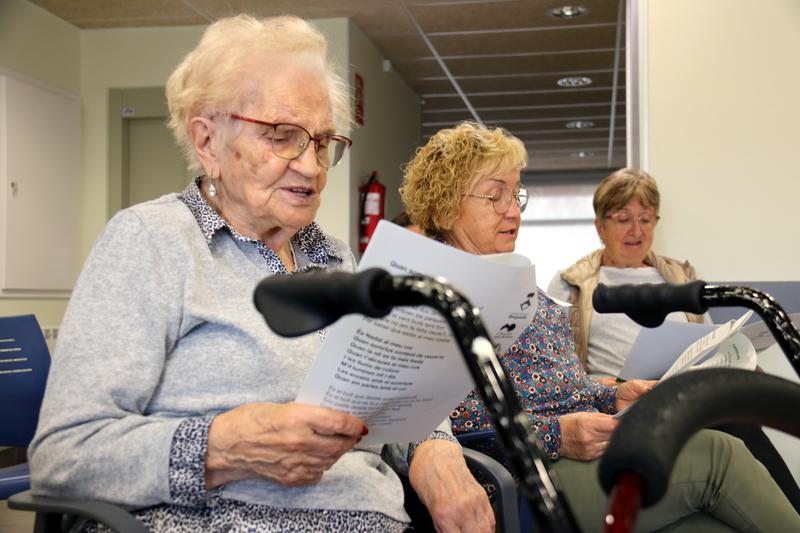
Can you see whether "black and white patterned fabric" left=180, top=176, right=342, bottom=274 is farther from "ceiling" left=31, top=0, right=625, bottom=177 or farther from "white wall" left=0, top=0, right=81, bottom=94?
"white wall" left=0, top=0, right=81, bottom=94

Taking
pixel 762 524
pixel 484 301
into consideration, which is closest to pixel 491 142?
pixel 762 524

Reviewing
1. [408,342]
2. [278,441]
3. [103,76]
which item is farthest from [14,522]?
[103,76]

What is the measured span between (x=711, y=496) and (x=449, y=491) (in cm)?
67

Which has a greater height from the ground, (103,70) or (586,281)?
(103,70)

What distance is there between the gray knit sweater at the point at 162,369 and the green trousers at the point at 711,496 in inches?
22.8

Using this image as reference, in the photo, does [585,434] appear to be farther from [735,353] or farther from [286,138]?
[286,138]

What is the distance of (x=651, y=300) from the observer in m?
0.96

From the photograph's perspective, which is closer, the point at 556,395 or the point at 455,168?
the point at 556,395

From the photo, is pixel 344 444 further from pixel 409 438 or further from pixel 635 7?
pixel 635 7

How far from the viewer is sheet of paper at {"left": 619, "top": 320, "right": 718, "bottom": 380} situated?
2131 millimetres

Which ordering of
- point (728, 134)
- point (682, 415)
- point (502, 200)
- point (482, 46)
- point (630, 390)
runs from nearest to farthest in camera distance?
point (682, 415)
point (630, 390)
point (502, 200)
point (728, 134)
point (482, 46)

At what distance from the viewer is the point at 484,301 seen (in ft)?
3.55

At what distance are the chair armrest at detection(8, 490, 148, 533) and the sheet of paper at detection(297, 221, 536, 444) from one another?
0.26 meters

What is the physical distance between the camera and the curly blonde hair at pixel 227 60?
1486 mm
